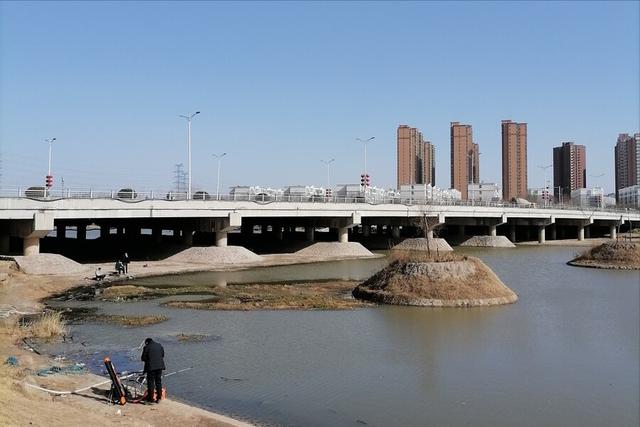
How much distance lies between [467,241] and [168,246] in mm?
51972

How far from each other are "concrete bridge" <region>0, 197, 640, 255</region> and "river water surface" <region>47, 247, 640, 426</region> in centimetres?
1788

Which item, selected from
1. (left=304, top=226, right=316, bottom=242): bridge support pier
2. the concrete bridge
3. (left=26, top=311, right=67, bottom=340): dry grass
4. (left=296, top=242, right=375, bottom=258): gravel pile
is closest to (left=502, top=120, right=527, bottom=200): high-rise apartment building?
the concrete bridge

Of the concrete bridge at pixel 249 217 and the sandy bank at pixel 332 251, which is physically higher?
the concrete bridge at pixel 249 217

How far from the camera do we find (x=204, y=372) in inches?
777

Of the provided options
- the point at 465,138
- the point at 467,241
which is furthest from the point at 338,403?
the point at 465,138

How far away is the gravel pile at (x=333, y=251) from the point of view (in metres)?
71.8

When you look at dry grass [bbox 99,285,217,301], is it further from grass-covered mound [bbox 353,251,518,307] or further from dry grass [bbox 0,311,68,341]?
grass-covered mound [bbox 353,251,518,307]

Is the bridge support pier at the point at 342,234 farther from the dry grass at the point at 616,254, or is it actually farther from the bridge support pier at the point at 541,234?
the bridge support pier at the point at 541,234

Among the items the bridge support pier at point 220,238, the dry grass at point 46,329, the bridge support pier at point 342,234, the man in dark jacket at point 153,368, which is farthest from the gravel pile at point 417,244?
the man in dark jacket at point 153,368

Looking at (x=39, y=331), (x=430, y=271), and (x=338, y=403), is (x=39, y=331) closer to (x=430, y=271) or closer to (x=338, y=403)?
(x=338, y=403)

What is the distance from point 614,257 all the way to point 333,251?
30314 millimetres

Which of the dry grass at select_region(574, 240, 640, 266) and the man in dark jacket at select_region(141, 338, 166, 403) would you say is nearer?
the man in dark jacket at select_region(141, 338, 166, 403)

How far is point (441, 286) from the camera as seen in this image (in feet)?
110

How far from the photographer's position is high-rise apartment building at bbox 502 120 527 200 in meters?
190
